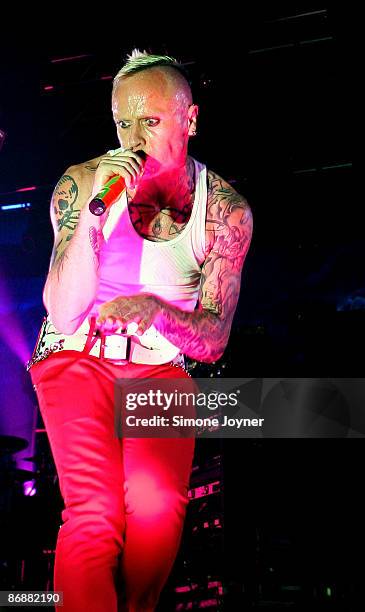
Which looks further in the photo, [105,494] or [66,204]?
[66,204]

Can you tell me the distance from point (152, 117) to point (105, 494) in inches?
54.2

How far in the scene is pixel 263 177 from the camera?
5766 mm

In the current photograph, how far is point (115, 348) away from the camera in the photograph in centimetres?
243

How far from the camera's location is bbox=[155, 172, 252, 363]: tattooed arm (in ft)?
8.00

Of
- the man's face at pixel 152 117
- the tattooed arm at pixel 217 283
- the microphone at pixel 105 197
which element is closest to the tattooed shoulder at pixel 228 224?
the tattooed arm at pixel 217 283

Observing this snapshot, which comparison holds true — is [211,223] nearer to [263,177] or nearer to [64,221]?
[64,221]

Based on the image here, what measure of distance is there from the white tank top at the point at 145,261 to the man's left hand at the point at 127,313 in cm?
32

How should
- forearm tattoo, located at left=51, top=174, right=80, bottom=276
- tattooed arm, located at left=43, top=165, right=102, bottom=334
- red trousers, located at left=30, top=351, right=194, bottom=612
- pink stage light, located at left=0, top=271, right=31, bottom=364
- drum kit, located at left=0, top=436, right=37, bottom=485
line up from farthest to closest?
pink stage light, located at left=0, top=271, right=31, bottom=364
drum kit, located at left=0, top=436, right=37, bottom=485
forearm tattoo, located at left=51, top=174, right=80, bottom=276
tattooed arm, located at left=43, top=165, right=102, bottom=334
red trousers, located at left=30, top=351, right=194, bottom=612

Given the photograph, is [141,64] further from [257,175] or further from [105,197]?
[257,175]

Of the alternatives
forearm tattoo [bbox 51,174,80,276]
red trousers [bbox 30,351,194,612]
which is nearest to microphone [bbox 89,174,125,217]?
forearm tattoo [bbox 51,174,80,276]

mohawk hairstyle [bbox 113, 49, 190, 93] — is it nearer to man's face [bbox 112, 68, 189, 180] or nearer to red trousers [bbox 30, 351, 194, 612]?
man's face [bbox 112, 68, 189, 180]

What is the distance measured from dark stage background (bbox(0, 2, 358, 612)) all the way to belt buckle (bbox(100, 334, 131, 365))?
2.48 metres

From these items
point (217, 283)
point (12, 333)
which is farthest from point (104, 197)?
point (12, 333)

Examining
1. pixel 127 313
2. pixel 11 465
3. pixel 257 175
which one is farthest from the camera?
pixel 11 465
